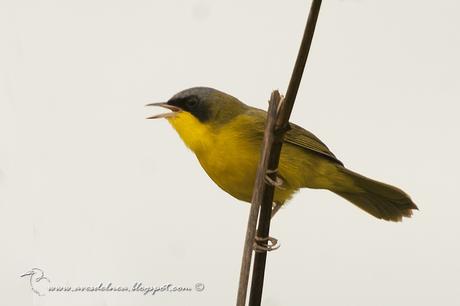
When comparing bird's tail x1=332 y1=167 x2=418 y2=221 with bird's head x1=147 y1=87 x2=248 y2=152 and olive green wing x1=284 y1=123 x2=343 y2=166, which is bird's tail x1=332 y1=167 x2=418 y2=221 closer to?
olive green wing x1=284 y1=123 x2=343 y2=166

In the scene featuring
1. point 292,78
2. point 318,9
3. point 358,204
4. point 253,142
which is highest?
point 318,9

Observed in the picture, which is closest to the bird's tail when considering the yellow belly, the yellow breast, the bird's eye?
the yellow belly

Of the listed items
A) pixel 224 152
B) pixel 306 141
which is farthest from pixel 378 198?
pixel 224 152

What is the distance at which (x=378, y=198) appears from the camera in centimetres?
465

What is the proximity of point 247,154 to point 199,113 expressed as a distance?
17.5 inches

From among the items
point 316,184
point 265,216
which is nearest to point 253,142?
point 316,184

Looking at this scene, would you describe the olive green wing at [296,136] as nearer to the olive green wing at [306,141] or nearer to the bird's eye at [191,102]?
the olive green wing at [306,141]

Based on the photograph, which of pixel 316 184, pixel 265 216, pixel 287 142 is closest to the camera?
pixel 265 216

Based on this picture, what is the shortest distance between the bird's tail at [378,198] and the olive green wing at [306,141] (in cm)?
30

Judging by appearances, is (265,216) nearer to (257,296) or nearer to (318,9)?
(257,296)

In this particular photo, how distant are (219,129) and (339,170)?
0.96 meters

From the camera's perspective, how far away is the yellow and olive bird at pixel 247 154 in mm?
3986

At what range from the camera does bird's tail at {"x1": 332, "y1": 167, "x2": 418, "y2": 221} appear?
4500 mm

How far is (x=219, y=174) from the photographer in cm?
398
